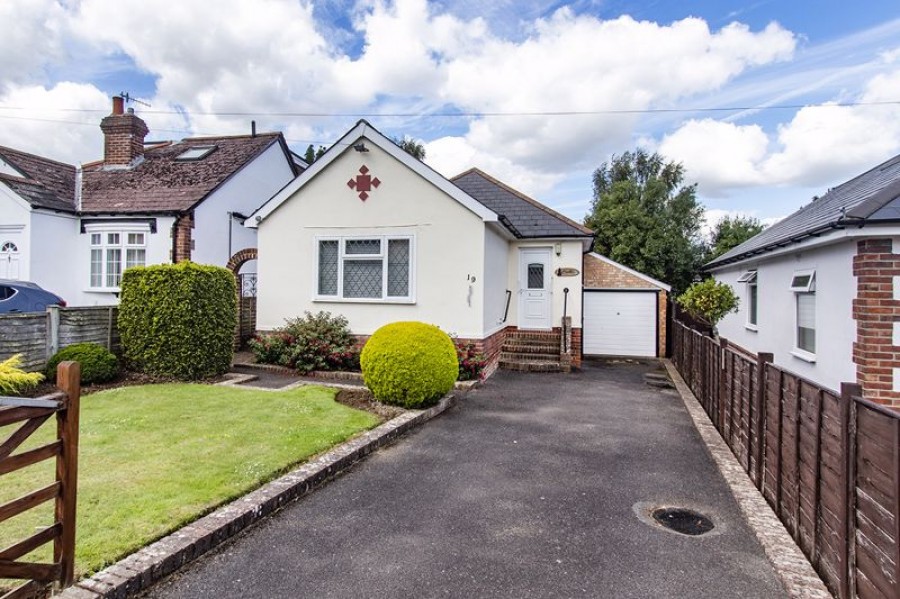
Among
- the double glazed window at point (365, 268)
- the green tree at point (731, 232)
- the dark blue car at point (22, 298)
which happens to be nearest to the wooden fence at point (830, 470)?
the double glazed window at point (365, 268)

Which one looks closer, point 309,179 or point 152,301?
point 152,301

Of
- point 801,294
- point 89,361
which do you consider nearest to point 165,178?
point 89,361

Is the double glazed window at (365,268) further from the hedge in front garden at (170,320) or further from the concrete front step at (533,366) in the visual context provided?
the concrete front step at (533,366)

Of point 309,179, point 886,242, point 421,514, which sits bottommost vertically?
point 421,514

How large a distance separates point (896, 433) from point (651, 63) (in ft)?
39.5

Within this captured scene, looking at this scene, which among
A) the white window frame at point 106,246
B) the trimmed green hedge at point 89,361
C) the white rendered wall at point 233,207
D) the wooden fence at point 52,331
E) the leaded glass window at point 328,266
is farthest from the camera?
the white rendered wall at point 233,207

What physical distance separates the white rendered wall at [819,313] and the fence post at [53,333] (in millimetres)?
12707

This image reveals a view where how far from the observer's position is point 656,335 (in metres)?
15.7

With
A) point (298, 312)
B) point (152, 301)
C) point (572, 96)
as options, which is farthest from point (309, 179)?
point (572, 96)

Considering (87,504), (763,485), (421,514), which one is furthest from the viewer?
(763,485)

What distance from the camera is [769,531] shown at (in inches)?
157

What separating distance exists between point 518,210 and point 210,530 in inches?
489

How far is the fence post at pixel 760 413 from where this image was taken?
4.75 metres

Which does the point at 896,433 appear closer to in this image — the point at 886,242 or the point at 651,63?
the point at 886,242
